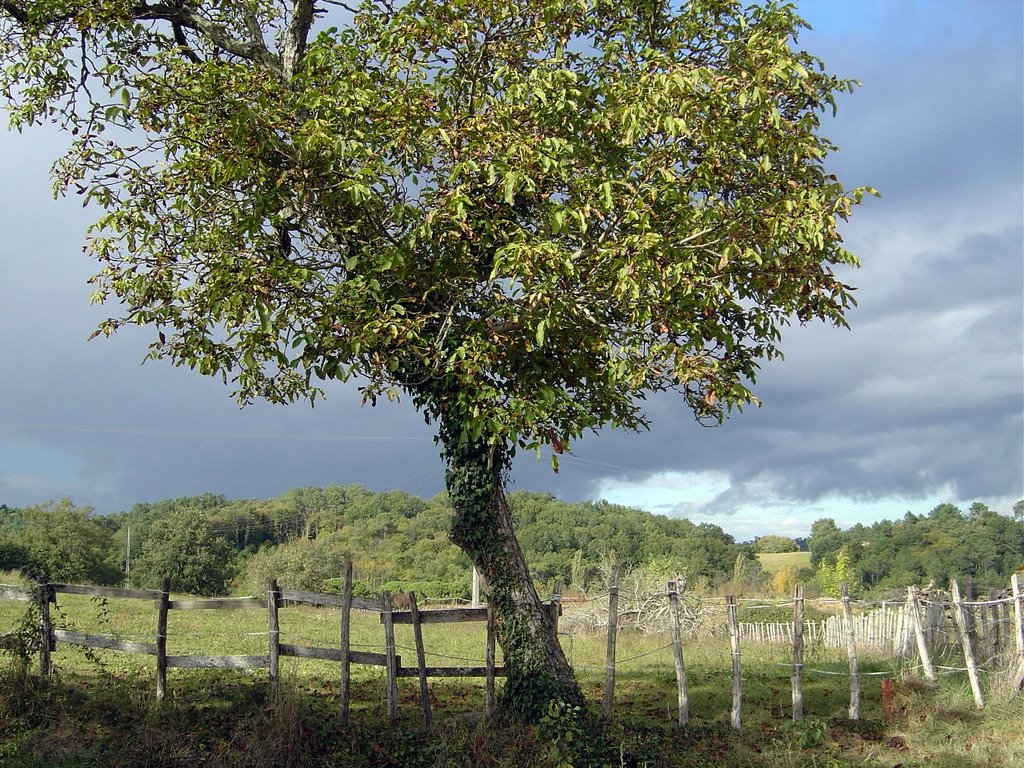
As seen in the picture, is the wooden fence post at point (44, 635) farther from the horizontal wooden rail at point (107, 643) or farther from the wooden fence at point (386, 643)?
the horizontal wooden rail at point (107, 643)

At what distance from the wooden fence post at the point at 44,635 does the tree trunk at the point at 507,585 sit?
20.1 ft

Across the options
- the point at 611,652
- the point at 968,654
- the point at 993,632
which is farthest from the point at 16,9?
the point at 993,632

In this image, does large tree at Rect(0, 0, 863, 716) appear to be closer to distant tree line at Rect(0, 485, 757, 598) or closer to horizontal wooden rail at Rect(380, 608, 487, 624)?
horizontal wooden rail at Rect(380, 608, 487, 624)

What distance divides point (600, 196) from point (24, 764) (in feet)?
28.9

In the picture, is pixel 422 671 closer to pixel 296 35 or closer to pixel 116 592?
pixel 116 592

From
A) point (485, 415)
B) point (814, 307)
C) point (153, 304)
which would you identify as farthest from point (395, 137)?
point (814, 307)

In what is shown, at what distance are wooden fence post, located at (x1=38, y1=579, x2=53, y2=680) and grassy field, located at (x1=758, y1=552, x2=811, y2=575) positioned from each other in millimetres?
84942

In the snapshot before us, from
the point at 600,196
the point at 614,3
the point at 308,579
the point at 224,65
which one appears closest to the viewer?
the point at 600,196

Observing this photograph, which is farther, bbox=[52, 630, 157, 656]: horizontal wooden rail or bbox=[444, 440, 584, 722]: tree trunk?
bbox=[52, 630, 157, 656]: horizontal wooden rail

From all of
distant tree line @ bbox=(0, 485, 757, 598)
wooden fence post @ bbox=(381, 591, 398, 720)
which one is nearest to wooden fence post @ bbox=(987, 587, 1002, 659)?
wooden fence post @ bbox=(381, 591, 398, 720)

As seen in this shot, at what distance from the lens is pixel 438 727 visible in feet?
36.4

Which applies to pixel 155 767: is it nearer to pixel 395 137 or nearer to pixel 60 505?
pixel 395 137

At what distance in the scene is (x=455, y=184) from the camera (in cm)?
1014

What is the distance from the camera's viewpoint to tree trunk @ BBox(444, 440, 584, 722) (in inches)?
442
